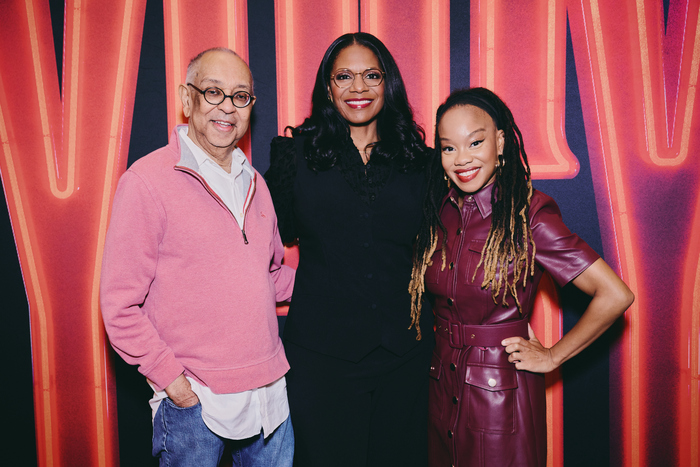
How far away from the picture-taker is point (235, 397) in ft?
4.95

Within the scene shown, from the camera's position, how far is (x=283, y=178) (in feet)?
5.99

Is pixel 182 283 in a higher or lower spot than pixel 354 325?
higher

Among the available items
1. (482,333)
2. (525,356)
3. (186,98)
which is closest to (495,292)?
(482,333)

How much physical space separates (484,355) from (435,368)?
0.22 m

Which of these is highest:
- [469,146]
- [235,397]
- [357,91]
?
[357,91]

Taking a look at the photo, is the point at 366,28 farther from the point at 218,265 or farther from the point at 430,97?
the point at 218,265

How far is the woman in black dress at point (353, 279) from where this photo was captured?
1688 mm

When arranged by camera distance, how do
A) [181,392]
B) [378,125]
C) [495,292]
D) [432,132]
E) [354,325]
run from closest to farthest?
[181,392]
[495,292]
[354,325]
[378,125]
[432,132]

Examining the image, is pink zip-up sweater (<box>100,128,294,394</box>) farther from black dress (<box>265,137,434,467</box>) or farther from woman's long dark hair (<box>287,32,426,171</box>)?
woman's long dark hair (<box>287,32,426,171</box>)

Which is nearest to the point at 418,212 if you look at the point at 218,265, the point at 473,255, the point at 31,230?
the point at 473,255

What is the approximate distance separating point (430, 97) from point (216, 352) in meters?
1.71

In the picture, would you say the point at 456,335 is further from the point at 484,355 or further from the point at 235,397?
the point at 235,397

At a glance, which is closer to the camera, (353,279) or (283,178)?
(353,279)

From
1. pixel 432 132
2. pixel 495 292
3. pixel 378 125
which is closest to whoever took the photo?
pixel 495 292
